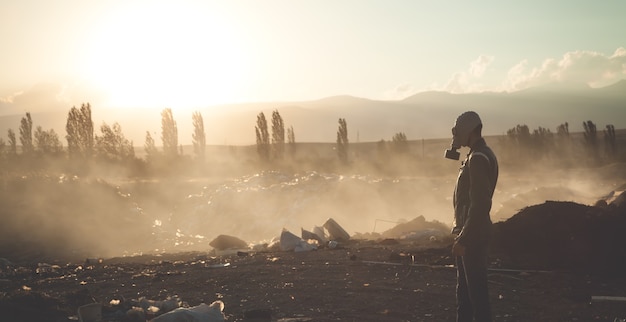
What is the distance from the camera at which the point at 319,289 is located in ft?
33.4

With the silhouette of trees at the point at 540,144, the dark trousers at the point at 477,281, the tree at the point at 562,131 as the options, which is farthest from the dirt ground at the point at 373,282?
the tree at the point at 562,131

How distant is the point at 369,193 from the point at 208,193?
468 inches

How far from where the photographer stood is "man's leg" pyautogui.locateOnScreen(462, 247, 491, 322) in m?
5.17

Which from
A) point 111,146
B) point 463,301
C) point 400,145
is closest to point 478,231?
point 463,301

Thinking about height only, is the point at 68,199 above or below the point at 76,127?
below

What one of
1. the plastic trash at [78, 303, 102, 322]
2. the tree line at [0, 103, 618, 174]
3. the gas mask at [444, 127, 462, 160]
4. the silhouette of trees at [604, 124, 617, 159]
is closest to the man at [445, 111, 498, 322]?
the gas mask at [444, 127, 462, 160]

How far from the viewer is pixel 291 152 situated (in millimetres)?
76875

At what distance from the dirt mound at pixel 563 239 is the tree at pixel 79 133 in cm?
5717

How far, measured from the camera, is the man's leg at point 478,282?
17.0ft

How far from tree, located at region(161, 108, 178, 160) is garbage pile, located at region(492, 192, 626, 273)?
61.2 m

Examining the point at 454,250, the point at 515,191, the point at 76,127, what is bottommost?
the point at 515,191

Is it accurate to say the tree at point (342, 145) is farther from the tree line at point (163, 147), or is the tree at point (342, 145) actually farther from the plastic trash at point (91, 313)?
the plastic trash at point (91, 313)

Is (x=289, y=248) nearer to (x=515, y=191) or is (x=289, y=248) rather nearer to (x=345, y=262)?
(x=345, y=262)

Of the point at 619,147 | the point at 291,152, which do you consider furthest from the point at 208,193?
the point at 619,147
